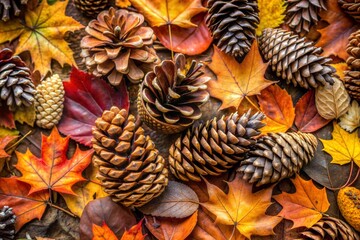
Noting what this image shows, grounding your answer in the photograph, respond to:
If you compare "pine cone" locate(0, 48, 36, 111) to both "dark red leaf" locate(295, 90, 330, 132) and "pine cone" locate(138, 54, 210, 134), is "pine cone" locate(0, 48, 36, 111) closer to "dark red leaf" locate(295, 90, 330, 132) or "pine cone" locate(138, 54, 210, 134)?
"pine cone" locate(138, 54, 210, 134)

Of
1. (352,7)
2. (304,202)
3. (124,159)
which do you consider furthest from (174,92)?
(352,7)

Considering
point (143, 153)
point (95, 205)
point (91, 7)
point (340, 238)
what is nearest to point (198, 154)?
point (143, 153)

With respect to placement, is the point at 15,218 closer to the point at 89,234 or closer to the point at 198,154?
the point at 89,234

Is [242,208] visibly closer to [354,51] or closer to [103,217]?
[103,217]

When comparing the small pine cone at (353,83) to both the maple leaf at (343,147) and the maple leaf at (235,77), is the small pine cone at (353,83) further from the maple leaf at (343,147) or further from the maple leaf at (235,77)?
the maple leaf at (235,77)

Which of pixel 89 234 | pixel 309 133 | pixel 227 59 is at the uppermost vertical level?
A: pixel 227 59

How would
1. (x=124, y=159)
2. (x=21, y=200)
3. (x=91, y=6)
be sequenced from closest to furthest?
(x=124, y=159), (x=21, y=200), (x=91, y=6)

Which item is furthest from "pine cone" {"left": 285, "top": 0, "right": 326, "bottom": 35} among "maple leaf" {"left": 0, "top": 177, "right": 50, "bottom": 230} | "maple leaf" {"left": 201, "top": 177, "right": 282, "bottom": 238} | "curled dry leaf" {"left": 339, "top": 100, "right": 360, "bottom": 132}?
"maple leaf" {"left": 0, "top": 177, "right": 50, "bottom": 230}

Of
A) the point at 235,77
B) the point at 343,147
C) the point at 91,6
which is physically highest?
the point at 91,6
